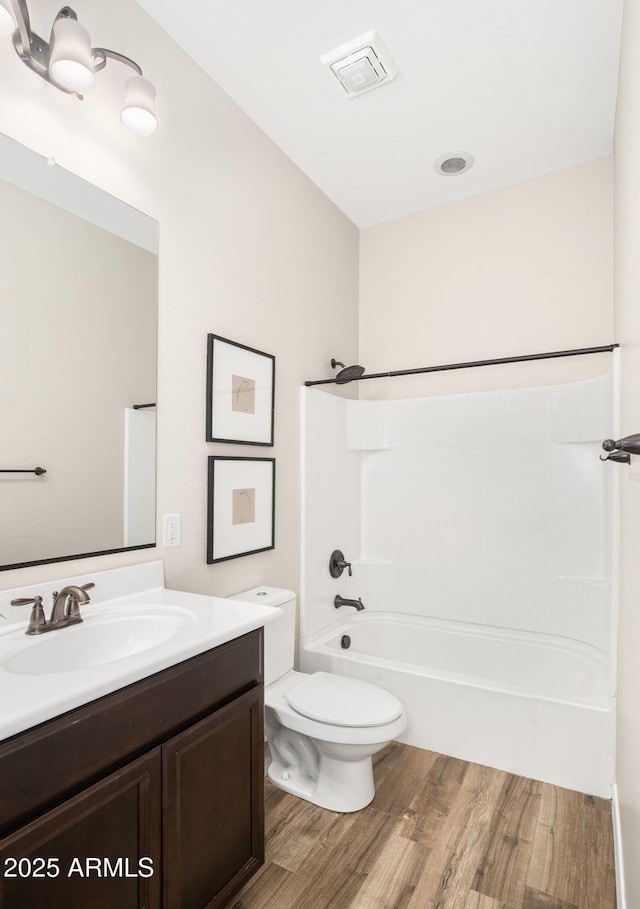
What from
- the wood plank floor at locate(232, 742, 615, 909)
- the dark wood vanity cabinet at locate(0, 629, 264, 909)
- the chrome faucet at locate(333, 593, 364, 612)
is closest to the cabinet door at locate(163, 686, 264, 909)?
the dark wood vanity cabinet at locate(0, 629, 264, 909)

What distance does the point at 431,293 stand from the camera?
2.94 meters

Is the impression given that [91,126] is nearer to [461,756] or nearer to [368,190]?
[368,190]

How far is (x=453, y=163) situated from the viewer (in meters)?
2.54

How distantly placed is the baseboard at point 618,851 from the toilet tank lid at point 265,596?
134cm

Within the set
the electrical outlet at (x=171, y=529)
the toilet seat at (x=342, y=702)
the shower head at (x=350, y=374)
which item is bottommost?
the toilet seat at (x=342, y=702)

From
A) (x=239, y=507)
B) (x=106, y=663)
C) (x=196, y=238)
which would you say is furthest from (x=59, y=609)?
(x=196, y=238)

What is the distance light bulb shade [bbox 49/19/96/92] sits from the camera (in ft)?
4.13

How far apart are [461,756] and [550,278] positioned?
2371mm

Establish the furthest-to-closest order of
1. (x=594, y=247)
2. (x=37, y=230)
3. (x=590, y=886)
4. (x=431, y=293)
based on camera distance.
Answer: (x=431, y=293), (x=594, y=247), (x=590, y=886), (x=37, y=230)

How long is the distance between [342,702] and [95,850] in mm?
1038

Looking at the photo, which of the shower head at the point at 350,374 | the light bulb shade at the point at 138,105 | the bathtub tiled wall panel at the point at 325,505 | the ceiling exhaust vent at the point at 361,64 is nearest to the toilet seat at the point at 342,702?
the bathtub tiled wall panel at the point at 325,505

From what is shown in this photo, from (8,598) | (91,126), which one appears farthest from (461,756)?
(91,126)

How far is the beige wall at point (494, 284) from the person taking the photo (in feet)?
8.23

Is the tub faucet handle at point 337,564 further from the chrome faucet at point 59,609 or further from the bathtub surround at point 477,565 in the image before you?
the chrome faucet at point 59,609
